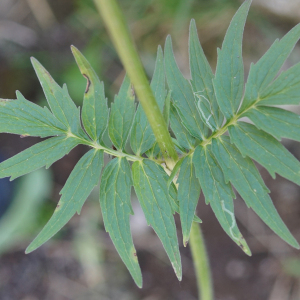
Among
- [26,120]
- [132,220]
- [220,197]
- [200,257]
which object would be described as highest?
[26,120]

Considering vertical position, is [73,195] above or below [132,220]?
above

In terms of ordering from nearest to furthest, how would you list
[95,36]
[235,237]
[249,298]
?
1. [235,237]
2. [249,298]
3. [95,36]

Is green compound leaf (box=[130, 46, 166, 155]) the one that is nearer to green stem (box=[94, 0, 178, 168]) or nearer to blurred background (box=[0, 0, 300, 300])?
green stem (box=[94, 0, 178, 168])

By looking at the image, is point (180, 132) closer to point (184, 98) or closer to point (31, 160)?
point (184, 98)

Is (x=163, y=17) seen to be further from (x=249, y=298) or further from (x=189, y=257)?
(x=249, y=298)

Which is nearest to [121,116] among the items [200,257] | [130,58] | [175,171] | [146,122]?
[146,122]

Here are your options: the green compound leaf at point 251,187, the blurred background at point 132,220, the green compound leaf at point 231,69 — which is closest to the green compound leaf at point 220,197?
the green compound leaf at point 251,187

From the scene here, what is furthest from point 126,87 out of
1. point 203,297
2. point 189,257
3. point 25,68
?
point 25,68

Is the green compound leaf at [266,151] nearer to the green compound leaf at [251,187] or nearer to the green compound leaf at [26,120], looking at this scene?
the green compound leaf at [251,187]
